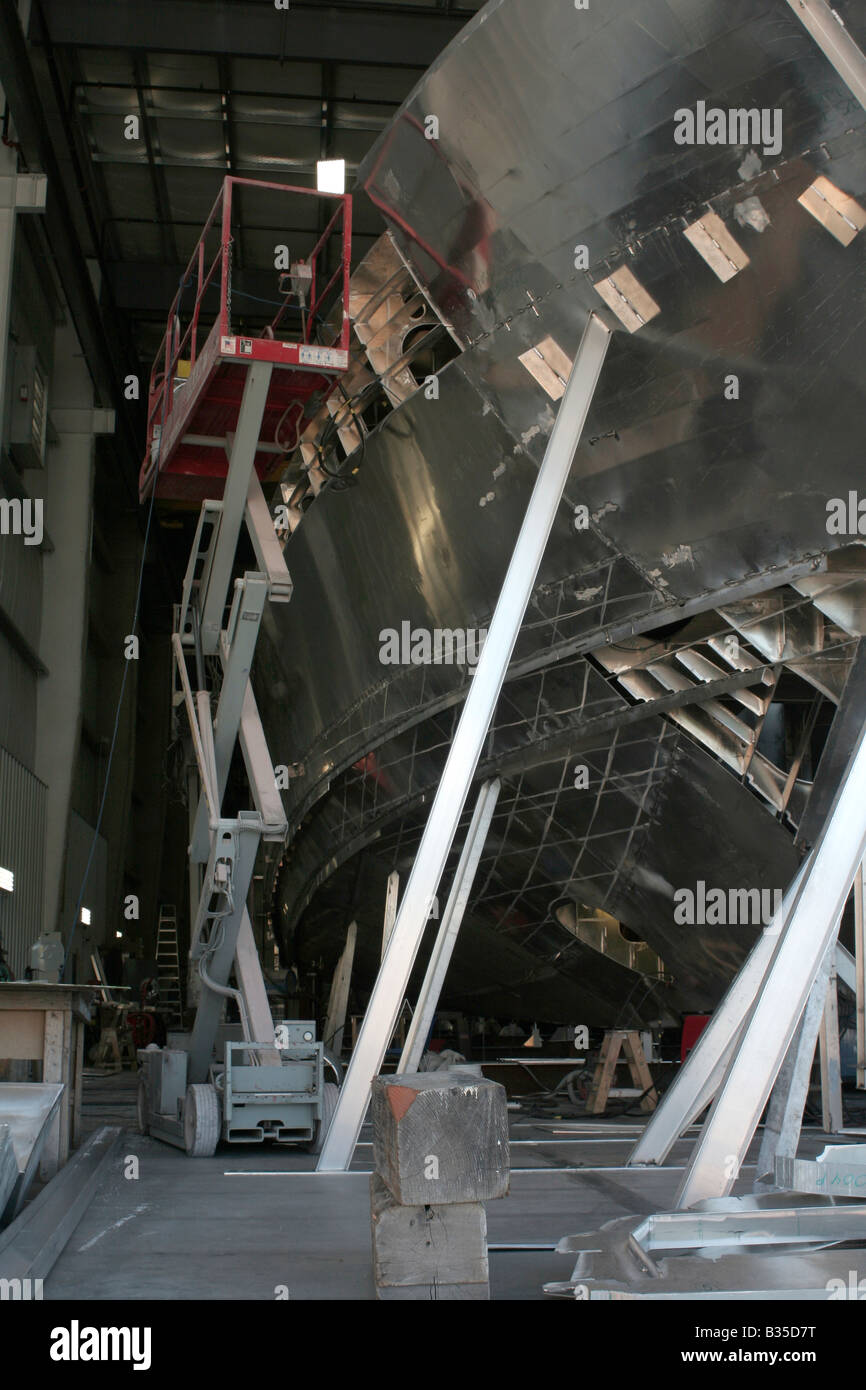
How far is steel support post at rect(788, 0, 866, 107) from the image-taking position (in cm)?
582

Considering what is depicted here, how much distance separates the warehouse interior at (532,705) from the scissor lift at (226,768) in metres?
0.04

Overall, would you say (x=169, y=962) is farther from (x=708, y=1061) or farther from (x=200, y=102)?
(x=708, y=1061)

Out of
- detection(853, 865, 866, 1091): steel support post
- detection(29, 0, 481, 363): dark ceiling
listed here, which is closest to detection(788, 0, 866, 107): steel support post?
detection(853, 865, 866, 1091): steel support post

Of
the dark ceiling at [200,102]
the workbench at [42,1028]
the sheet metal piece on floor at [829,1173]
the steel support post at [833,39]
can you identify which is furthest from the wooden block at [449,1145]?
the dark ceiling at [200,102]

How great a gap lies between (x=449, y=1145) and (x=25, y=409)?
52.9ft

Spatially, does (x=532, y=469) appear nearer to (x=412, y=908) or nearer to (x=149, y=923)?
(x=412, y=908)

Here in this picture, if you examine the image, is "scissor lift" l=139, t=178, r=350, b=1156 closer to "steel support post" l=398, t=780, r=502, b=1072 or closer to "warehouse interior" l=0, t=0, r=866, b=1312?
"warehouse interior" l=0, t=0, r=866, b=1312

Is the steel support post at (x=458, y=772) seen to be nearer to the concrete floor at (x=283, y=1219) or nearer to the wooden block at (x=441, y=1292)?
the concrete floor at (x=283, y=1219)

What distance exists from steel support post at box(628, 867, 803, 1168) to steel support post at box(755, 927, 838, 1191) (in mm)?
672

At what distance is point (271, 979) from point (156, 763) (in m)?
13.9

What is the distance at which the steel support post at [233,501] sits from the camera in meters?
8.71

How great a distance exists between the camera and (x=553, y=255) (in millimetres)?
7805

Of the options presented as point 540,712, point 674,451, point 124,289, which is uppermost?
point 124,289

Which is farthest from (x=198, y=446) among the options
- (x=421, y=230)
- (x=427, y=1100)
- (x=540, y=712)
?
(x=427, y=1100)
